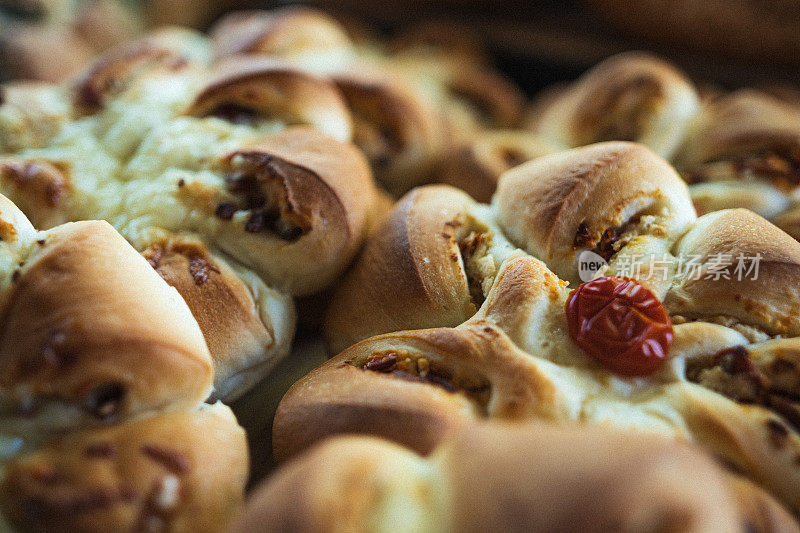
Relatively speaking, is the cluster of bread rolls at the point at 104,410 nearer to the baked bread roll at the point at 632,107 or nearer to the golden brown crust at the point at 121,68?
the golden brown crust at the point at 121,68

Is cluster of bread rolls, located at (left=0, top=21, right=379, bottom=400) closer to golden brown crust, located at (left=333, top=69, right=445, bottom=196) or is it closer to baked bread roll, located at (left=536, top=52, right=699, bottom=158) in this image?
golden brown crust, located at (left=333, top=69, right=445, bottom=196)

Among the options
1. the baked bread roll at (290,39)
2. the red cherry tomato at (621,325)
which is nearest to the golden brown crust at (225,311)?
the red cherry tomato at (621,325)

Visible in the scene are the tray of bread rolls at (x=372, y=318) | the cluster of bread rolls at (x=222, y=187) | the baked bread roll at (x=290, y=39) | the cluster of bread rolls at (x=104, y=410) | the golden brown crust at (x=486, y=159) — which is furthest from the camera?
the baked bread roll at (x=290, y=39)

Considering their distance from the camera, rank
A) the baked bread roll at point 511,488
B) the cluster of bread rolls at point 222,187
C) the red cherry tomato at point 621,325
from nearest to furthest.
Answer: the baked bread roll at point 511,488 → the red cherry tomato at point 621,325 → the cluster of bread rolls at point 222,187

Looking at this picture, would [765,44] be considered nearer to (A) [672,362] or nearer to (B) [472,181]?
(B) [472,181]

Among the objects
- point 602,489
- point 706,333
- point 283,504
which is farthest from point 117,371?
point 706,333

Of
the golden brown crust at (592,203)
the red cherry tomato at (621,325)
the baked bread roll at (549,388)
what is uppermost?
the golden brown crust at (592,203)
